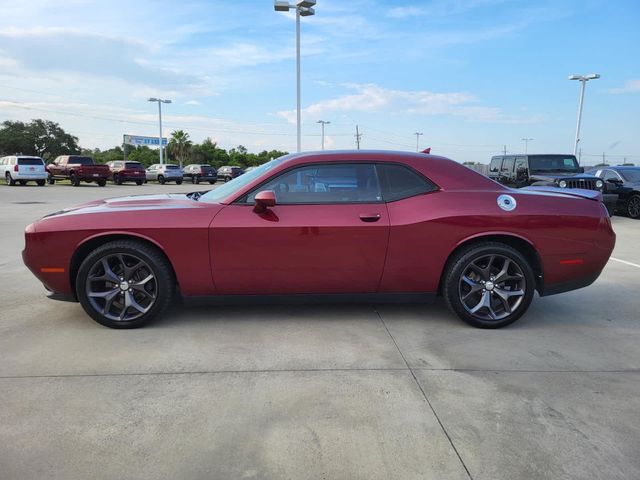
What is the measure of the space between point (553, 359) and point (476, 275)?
35.1 inches

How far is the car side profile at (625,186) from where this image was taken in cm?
1307

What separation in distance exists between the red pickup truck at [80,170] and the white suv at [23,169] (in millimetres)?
1476

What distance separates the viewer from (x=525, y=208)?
3.92m

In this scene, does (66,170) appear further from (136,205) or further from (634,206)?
(634,206)

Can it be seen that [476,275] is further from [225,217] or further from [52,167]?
[52,167]

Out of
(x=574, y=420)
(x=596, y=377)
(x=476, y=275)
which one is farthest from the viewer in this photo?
(x=476, y=275)

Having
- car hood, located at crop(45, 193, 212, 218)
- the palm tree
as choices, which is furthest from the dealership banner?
car hood, located at crop(45, 193, 212, 218)

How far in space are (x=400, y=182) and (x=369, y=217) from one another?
1.46ft

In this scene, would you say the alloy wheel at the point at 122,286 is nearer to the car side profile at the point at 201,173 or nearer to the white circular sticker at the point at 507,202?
the white circular sticker at the point at 507,202

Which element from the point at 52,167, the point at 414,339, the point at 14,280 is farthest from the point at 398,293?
the point at 52,167

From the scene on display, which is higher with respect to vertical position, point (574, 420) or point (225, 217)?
point (225, 217)

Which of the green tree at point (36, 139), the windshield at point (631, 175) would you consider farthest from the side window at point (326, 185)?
the green tree at point (36, 139)

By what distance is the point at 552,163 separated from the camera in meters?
13.5

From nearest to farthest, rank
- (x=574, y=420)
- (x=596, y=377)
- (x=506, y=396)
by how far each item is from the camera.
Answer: (x=574, y=420), (x=506, y=396), (x=596, y=377)
